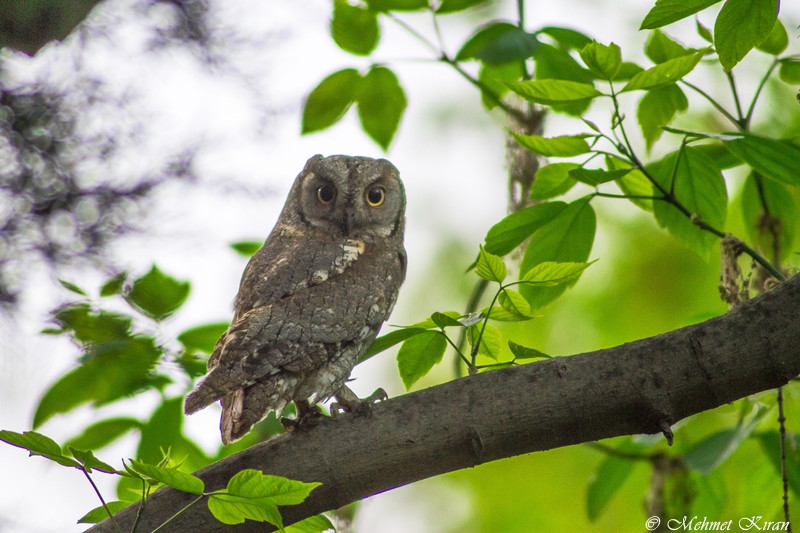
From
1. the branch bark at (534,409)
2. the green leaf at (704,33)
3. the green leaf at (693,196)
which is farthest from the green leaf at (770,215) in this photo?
the branch bark at (534,409)

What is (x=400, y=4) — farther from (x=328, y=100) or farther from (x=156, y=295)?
(x=156, y=295)

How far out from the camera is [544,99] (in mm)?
1626

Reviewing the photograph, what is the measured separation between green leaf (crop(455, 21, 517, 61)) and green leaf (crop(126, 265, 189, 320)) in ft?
3.73

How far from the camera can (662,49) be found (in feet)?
6.23

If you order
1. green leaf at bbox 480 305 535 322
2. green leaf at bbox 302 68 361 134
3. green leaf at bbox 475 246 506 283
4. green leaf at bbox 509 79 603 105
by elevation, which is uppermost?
green leaf at bbox 302 68 361 134

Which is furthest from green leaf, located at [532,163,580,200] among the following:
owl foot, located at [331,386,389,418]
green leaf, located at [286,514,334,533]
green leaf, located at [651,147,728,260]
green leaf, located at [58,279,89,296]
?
green leaf, located at [58,279,89,296]

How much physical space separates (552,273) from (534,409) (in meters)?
0.29

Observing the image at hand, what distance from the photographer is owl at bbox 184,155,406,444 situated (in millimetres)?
1909

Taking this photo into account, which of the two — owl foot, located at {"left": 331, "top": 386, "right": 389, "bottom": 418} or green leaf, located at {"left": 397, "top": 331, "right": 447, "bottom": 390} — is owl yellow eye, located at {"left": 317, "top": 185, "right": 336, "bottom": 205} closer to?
owl foot, located at {"left": 331, "top": 386, "right": 389, "bottom": 418}

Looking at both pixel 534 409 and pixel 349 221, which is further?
pixel 349 221

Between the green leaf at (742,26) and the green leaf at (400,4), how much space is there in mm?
1124

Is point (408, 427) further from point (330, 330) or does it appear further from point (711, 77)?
point (711, 77)

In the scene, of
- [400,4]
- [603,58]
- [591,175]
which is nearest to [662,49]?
[603,58]

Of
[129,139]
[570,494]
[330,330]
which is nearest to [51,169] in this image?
[129,139]
